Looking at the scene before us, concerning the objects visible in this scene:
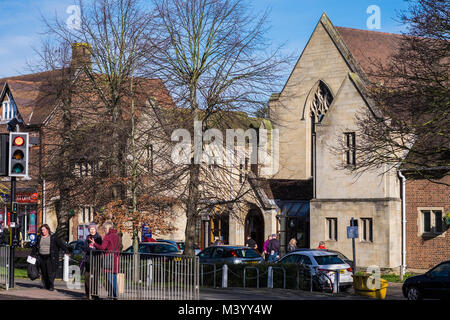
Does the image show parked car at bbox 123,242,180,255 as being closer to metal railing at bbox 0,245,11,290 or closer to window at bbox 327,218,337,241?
window at bbox 327,218,337,241

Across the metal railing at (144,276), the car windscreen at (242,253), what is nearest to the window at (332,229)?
the car windscreen at (242,253)

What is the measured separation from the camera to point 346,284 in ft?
84.1

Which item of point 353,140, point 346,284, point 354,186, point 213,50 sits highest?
point 213,50

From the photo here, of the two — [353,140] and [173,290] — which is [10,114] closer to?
[353,140]

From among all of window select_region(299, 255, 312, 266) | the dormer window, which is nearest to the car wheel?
window select_region(299, 255, 312, 266)

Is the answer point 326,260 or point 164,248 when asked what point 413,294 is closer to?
point 326,260

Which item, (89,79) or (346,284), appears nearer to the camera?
(346,284)

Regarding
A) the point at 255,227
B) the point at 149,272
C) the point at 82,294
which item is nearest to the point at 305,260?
the point at 82,294

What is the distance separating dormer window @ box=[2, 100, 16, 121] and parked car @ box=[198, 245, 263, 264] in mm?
28696

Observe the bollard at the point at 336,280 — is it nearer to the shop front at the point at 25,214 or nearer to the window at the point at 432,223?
the window at the point at 432,223

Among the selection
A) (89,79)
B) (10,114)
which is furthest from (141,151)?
(10,114)

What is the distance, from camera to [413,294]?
22.5m
